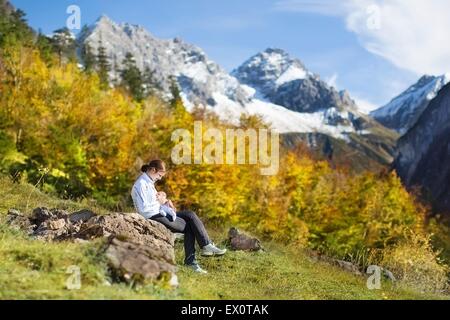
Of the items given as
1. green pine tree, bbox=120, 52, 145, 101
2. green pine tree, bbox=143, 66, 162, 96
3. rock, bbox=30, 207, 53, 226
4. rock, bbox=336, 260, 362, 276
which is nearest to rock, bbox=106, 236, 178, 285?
rock, bbox=30, 207, 53, 226

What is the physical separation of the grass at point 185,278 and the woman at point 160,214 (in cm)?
63

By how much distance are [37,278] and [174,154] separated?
76.4 feet

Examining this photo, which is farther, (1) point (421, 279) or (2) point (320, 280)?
(1) point (421, 279)

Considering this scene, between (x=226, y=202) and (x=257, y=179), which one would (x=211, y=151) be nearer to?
(x=226, y=202)

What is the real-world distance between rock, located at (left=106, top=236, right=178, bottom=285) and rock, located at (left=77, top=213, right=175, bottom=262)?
6.88 feet

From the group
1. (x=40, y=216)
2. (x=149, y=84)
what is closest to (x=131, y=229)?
(x=40, y=216)

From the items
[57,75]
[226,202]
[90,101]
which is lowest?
[226,202]

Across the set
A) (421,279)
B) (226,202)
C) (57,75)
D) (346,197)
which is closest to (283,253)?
(421,279)

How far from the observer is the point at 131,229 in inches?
447

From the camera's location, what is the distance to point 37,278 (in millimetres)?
7516

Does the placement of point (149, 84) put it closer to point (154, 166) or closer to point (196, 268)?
point (154, 166)

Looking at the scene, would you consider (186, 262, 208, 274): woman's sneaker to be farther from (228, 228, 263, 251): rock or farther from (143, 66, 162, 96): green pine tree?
(143, 66, 162, 96): green pine tree

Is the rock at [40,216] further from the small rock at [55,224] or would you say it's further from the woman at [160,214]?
the woman at [160,214]

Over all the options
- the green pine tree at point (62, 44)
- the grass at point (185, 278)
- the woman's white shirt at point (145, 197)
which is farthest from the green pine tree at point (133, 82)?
the woman's white shirt at point (145, 197)
